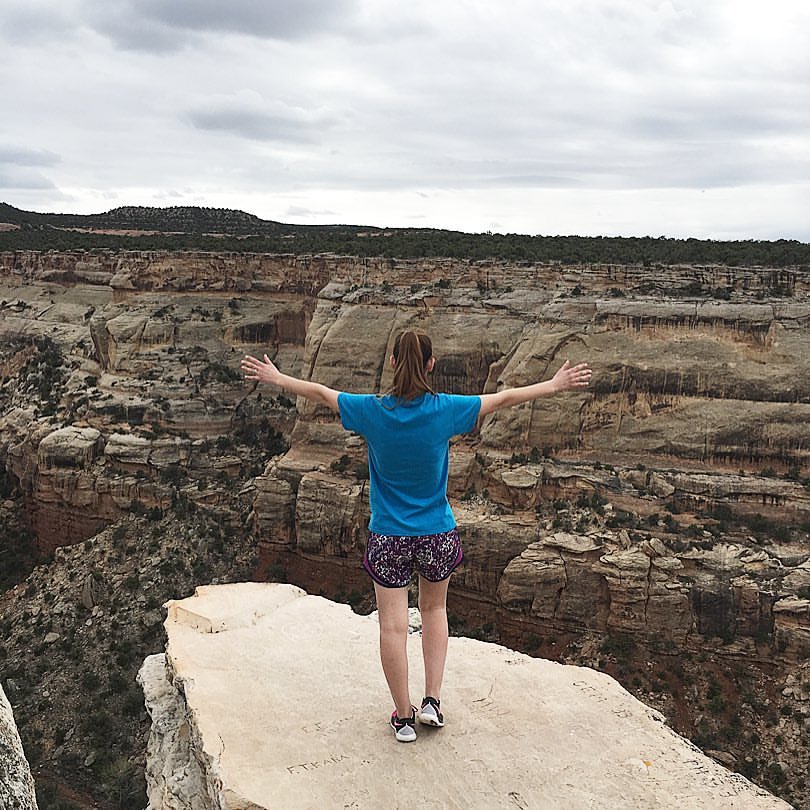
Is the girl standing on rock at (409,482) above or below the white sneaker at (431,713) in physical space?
above

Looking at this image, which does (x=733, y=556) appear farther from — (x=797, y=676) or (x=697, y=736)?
(x=697, y=736)

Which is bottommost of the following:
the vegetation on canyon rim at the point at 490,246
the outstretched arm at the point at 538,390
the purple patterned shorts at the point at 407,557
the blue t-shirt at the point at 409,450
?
the purple patterned shorts at the point at 407,557

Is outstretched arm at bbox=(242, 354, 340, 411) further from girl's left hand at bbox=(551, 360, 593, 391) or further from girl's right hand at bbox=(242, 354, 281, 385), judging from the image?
girl's left hand at bbox=(551, 360, 593, 391)

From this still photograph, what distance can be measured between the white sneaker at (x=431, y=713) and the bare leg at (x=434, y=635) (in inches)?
2.2

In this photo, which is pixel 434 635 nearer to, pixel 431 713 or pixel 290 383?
pixel 431 713

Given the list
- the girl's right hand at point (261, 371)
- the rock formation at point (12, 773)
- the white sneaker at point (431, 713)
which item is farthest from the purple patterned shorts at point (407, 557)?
the rock formation at point (12, 773)

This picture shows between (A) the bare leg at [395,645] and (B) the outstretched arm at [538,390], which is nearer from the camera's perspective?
(B) the outstretched arm at [538,390]

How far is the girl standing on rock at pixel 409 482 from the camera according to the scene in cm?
674

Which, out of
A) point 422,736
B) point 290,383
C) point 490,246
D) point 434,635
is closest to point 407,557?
point 434,635

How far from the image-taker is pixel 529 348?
25797mm

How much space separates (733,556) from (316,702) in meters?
16.2

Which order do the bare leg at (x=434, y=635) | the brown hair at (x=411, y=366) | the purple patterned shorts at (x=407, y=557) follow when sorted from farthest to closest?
the bare leg at (x=434, y=635), the purple patterned shorts at (x=407, y=557), the brown hair at (x=411, y=366)

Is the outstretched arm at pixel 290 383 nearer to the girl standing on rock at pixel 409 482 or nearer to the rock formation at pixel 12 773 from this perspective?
the girl standing on rock at pixel 409 482

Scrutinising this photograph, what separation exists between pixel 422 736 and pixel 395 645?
2.69ft
